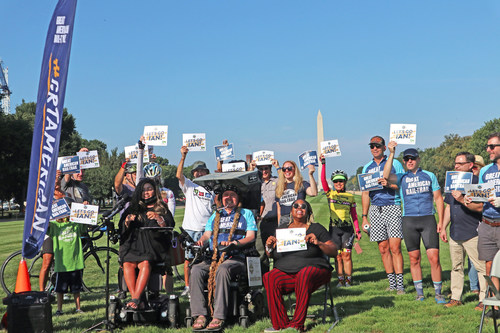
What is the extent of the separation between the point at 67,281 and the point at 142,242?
150cm

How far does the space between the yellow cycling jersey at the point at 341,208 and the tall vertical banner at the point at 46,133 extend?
518 centimetres

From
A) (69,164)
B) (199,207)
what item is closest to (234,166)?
(199,207)

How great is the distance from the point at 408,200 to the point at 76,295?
512 centimetres

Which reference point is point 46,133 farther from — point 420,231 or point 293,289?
point 420,231

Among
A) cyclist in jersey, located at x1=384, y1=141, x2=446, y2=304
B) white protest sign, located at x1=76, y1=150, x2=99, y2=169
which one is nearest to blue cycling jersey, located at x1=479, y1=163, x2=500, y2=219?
cyclist in jersey, located at x1=384, y1=141, x2=446, y2=304

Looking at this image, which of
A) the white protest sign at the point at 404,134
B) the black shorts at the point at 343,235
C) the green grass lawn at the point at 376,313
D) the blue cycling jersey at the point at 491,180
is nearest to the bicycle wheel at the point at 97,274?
the green grass lawn at the point at 376,313

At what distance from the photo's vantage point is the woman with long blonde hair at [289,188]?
8938 millimetres

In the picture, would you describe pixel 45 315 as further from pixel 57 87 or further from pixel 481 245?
pixel 481 245

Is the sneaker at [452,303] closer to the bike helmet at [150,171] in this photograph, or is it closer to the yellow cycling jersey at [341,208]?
the yellow cycling jersey at [341,208]

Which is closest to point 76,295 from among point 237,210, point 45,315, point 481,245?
point 45,315

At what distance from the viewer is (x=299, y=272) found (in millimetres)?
7027

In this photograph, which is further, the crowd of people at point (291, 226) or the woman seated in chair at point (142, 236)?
the woman seated in chair at point (142, 236)

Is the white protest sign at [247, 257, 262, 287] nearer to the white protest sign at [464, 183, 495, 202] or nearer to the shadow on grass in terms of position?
the shadow on grass

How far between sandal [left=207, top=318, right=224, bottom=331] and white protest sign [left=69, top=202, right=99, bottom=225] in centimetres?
226
